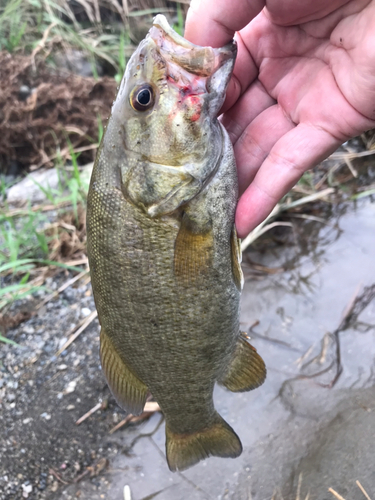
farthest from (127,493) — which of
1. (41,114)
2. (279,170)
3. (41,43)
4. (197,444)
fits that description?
(41,43)

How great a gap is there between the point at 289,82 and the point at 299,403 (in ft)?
6.92

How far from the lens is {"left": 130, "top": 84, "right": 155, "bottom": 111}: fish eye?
1689mm

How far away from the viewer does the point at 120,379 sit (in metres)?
2.01

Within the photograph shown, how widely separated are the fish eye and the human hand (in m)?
0.50

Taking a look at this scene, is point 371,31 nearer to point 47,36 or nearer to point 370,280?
point 370,280

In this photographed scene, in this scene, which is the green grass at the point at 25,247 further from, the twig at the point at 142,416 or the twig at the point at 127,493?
the twig at the point at 127,493

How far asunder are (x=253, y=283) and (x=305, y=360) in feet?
2.61

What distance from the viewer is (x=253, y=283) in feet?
11.8

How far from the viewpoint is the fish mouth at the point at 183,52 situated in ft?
5.44

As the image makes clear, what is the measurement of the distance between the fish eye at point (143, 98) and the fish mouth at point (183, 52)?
0.15 metres

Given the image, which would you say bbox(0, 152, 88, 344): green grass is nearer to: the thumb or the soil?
the soil

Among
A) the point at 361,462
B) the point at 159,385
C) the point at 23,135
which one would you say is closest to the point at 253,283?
the point at 361,462

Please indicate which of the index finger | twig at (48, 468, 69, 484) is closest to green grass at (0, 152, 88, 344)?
twig at (48, 468, 69, 484)

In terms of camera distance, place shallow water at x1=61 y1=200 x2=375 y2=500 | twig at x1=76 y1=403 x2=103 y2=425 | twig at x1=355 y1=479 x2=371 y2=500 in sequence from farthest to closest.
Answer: twig at x1=76 y1=403 x2=103 y2=425 → shallow water at x1=61 y1=200 x2=375 y2=500 → twig at x1=355 y1=479 x2=371 y2=500
